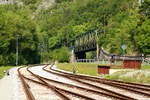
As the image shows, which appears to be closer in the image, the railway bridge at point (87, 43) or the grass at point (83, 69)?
the grass at point (83, 69)

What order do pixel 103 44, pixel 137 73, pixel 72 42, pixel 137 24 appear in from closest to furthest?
pixel 137 73 < pixel 137 24 < pixel 103 44 < pixel 72 42

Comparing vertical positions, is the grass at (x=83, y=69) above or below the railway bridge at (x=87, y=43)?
below

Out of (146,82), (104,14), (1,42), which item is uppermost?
(104,14)

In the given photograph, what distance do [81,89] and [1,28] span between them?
69668mm

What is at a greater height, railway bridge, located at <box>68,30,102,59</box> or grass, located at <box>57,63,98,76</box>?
railway bridge, located at <box>68,30,102,59</box>

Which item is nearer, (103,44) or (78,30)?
(103,44)

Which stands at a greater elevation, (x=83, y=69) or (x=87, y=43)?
(x=87, y=43)

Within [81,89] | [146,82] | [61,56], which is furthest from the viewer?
[61,56]

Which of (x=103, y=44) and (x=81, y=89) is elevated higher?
(x=103, y=44)

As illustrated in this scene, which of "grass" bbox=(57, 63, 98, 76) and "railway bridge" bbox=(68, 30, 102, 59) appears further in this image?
"railway bridge" bbox=(68, 30, 102, 59)

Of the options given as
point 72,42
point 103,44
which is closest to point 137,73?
point 103,44

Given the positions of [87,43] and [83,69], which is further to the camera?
[87,43]

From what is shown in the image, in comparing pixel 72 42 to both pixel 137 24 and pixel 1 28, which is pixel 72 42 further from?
pixel 137 24

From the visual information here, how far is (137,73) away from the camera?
23984 millimetres
